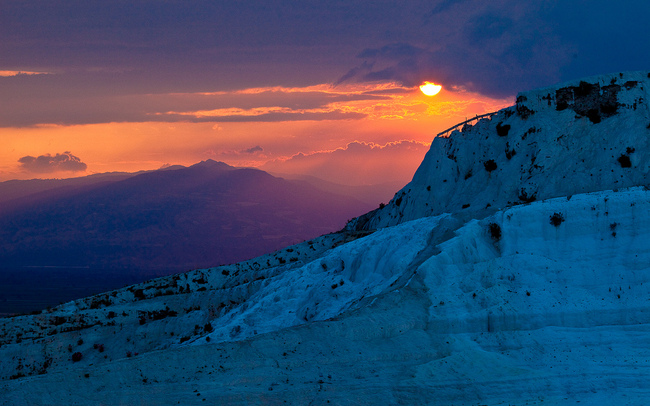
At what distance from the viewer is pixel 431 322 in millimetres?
17469

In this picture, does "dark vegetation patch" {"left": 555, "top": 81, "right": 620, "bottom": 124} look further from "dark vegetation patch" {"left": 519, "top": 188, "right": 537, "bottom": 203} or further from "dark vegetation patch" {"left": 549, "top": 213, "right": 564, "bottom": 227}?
"dark vegetation patch" {"left": 549, "top": 213, "right": 564, "bottom": 227}

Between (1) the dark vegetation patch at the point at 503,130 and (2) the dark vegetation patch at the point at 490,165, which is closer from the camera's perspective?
(2) the dark vegetation patch at the point at 490,165

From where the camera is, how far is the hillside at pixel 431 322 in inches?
546

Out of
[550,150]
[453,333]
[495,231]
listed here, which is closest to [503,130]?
[550,150]

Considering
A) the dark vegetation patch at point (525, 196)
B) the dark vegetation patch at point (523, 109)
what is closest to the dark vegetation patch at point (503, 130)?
the dark vegetation patch at point (523, 109)

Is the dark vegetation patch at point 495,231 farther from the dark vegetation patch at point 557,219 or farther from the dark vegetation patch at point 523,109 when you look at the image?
the dark vegetation patch at point 523,109

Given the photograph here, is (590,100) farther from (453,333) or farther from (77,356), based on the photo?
(77,356)

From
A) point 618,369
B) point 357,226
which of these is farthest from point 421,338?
point 357,226

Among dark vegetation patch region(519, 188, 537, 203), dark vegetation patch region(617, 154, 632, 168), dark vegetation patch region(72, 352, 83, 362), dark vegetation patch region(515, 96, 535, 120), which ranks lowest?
dark vegetation patch region(72, 352, 83, 362)

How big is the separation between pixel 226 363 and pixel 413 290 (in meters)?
7.14

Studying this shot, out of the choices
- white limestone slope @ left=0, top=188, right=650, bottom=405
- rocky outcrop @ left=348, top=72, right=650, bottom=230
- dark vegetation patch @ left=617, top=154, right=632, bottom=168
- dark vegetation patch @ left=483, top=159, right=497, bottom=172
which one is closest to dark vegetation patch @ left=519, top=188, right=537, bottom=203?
rocky outcrop @ left=348, top=72, right=650, bottom=230

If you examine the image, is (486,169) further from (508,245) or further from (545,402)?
(545,402)

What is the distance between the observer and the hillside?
45.5 ft

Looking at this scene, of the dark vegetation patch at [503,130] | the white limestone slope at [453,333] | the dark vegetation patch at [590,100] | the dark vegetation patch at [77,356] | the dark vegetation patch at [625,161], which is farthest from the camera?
the dark vegetation patch at [503,130]
